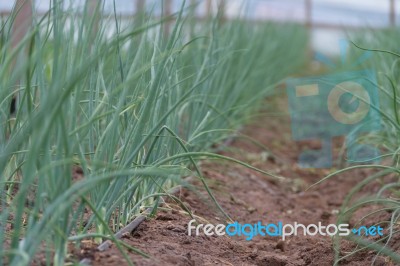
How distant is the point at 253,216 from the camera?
207 centimetres

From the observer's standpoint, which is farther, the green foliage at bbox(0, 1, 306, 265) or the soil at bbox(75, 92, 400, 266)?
the soil at bbox(75, 92, 400, 266)

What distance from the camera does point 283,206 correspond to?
2332mm

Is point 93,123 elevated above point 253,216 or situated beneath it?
elevated above

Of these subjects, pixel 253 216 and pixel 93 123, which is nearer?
pixel 93 123

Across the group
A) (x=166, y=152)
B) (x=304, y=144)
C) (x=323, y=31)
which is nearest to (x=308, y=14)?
(x=323, y=31)

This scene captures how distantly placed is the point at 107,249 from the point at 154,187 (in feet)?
1.48

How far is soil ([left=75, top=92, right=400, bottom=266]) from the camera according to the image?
1.45 meters

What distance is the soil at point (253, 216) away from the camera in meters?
1.45

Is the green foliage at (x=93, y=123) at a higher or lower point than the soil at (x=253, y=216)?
higher

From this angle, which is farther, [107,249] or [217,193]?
[217,193]

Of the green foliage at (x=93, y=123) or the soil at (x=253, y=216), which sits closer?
the green foliage at (x=93, y=123)

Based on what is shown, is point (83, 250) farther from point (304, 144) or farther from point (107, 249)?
point (304, 144)

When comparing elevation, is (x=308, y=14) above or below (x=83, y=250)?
above

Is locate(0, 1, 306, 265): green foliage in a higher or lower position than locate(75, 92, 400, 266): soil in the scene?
higher
